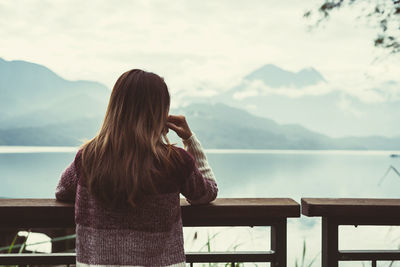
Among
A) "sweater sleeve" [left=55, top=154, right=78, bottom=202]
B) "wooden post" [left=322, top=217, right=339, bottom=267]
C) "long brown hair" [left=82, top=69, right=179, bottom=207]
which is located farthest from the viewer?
"wooden post" [left=322, top=217, right=339, bottom=267]

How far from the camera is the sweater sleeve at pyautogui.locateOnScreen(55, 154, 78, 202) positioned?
3.85 feet

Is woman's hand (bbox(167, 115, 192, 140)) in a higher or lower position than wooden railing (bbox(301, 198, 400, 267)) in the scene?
higher

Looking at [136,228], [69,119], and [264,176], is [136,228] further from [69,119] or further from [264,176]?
[69,119]

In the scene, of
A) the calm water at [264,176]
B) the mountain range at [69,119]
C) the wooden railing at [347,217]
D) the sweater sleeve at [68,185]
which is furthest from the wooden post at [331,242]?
the mountain range at [69,119]

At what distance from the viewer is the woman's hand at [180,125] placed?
4.19 feet

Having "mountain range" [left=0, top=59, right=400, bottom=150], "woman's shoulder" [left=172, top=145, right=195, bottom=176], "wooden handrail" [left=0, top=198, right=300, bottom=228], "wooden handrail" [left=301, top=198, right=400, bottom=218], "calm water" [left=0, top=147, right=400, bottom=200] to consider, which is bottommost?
"wooden handrail" [left=0, top=198, right=300, bottom=228]

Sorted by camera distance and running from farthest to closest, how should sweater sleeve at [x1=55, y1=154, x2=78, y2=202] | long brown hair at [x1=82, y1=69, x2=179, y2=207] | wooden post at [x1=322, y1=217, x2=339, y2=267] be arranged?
wooden post at [x1=322, y1=217, x2=339, y2=267], sweater sleeve at [x1=55, y1=154, x2=78, y2=202], long brown hair at [x1=82, y1=69, x2=179, y2=207]

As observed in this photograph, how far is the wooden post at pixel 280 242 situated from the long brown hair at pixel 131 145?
0.38 meters

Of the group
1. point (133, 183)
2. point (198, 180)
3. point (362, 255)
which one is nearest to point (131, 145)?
point (133, 183)

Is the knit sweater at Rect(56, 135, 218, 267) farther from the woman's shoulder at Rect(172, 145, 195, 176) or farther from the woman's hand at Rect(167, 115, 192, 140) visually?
the woman's hand at Rect(167, 115, 192, 140)

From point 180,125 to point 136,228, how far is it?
35cm

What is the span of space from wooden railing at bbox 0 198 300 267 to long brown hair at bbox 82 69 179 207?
0.57 feet

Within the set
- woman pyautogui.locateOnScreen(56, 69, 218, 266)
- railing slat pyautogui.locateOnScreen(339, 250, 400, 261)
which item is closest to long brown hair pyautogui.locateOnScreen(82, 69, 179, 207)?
woman pyautogui.locateOnScreen(56, 69, 218, 266)

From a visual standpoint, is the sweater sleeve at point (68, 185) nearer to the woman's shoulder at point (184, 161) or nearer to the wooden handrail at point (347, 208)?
the woman's shoulder at point (184, 161)
